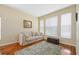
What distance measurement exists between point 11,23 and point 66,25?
214 centimetres

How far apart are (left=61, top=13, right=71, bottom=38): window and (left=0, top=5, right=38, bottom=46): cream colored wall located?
1.25 meters

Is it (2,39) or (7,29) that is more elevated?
(7,29)

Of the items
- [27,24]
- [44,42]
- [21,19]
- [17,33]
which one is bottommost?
[44,42]

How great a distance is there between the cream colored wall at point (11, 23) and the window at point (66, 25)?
4.09ft

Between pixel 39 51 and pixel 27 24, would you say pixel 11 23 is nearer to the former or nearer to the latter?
pixel 27 24

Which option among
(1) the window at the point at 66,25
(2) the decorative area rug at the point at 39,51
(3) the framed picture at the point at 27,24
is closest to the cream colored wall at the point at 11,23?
(3) the framed picture at the point at 27,24

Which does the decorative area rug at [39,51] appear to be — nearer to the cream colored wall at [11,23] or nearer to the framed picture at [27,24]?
the cream colored wall at [11,23]

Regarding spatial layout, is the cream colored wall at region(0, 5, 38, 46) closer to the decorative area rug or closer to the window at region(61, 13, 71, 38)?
the decorative area rug

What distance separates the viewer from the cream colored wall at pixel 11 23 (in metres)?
2.14

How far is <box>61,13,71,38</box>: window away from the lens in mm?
2520
